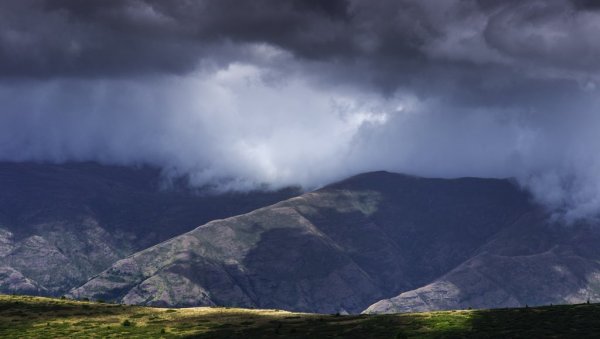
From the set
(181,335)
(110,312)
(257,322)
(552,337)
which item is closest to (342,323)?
(257,322)

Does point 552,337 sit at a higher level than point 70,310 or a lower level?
lower

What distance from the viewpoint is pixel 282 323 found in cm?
13900

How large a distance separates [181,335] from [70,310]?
3827cm

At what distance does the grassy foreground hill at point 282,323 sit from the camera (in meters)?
121

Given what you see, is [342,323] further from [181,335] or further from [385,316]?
[181,335]

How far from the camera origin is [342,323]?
13700 cm

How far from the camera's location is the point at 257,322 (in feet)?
462

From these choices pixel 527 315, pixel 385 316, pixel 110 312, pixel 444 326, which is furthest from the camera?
pixel 110 312

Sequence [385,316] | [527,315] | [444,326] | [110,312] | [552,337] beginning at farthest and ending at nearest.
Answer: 1. [110,312]
2. [385,316]
3. [527,315]
4. [444,326]
5. [552,337]

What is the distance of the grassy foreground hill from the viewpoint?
4749 inches

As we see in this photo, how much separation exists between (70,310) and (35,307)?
748cm

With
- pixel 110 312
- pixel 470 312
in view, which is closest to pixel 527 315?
pixel 470 312

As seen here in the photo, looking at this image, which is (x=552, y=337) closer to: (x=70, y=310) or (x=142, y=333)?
(x=142, y=333)

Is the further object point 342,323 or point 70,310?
point 70,310
